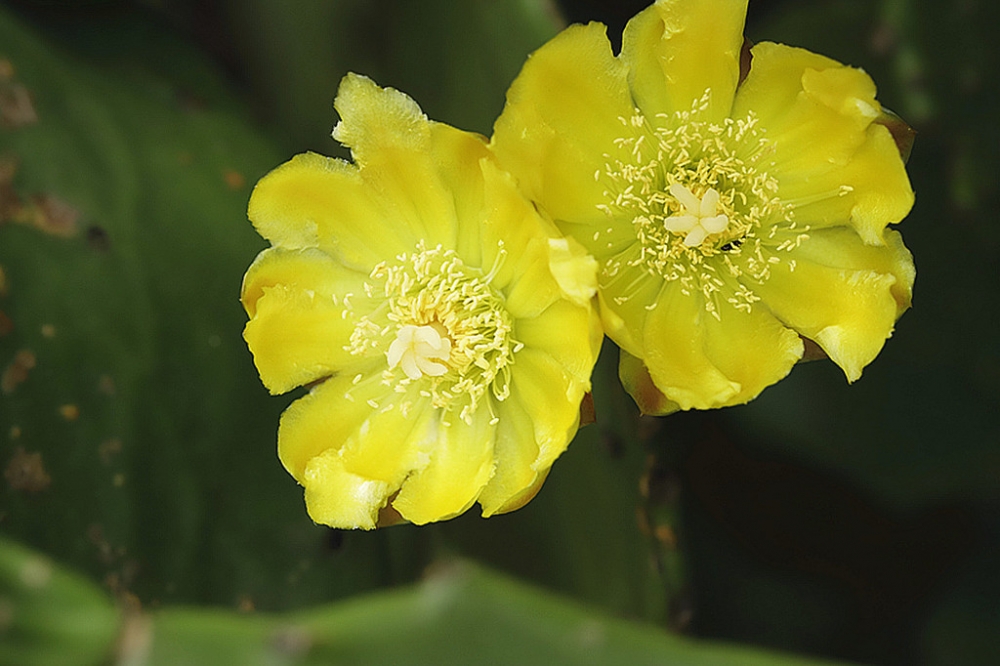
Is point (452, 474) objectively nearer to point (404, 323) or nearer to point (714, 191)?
point (404, 323)

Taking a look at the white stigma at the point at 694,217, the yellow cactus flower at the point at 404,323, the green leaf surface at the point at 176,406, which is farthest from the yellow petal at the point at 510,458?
the white stigma at the point at 694,217

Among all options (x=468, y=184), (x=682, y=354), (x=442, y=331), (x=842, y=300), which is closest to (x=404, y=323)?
(x=442, y=331)

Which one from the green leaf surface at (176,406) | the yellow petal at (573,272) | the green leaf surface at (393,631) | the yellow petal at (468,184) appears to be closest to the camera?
the green leaf surface at (393,631)

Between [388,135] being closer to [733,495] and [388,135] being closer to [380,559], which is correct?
[380,559]

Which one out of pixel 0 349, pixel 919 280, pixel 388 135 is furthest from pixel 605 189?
pixel 0 349

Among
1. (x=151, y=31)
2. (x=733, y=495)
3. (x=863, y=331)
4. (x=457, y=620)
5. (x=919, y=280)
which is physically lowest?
(x=733, y=495)

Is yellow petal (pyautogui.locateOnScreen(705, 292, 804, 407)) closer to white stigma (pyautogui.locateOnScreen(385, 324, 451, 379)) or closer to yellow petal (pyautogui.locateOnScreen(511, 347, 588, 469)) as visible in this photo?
yellow petal (pyautogui.locateOnScreen(511, 347, 588, 469))

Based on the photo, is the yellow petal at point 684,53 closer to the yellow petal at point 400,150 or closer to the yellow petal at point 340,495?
the yellow petal at point 400,150
